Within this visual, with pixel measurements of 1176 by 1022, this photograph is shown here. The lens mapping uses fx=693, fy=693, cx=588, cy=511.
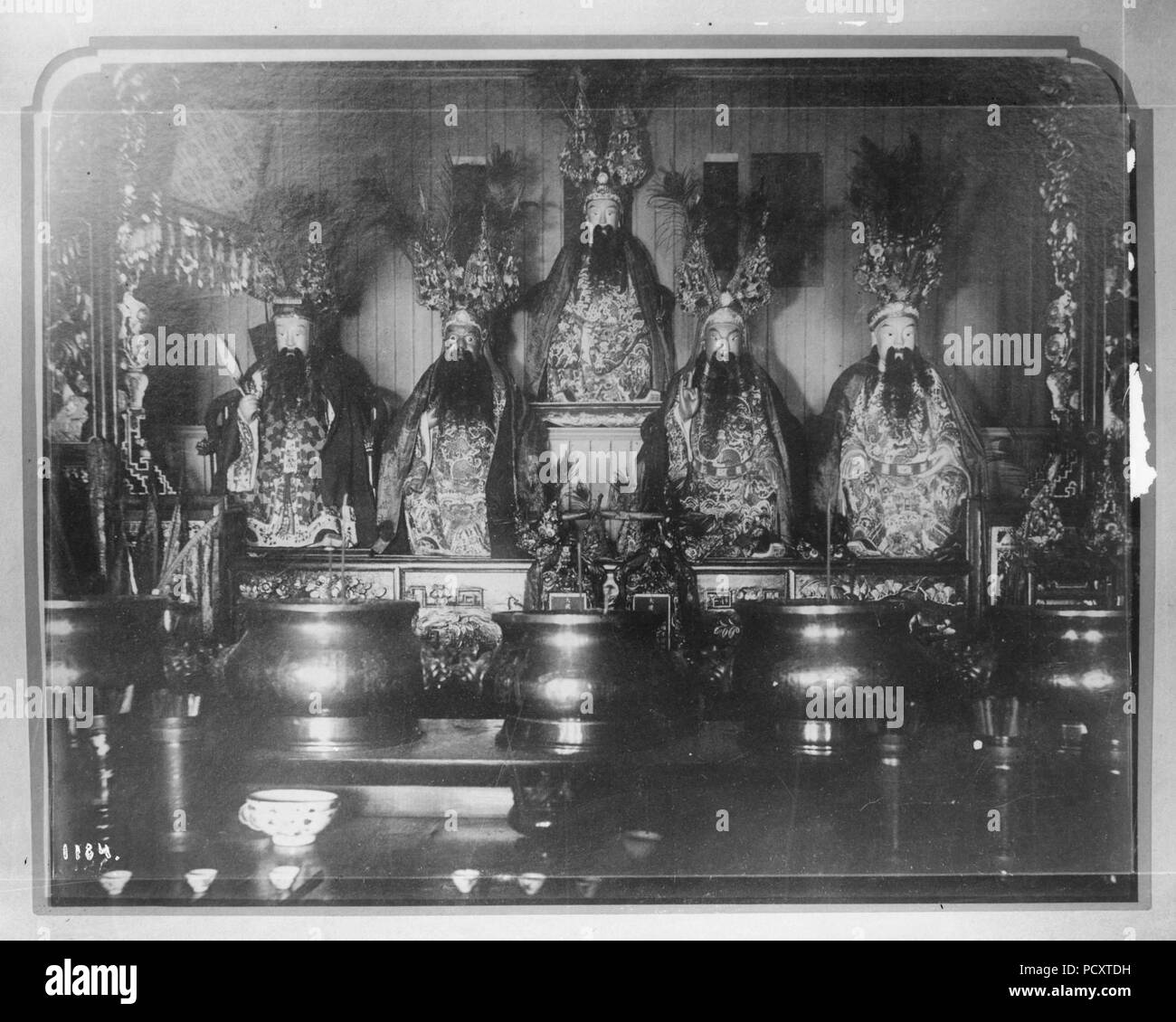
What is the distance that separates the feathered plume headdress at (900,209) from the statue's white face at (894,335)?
0.23ft

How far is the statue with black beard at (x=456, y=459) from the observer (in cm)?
153

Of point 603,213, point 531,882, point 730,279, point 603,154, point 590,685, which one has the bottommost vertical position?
point 531,882

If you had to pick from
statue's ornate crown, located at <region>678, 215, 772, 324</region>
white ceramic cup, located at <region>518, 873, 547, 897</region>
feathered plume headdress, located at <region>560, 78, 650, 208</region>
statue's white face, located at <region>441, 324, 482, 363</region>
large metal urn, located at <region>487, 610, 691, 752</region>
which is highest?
feathered plume headdress, located at <region>560, 78, 650, 208</region>

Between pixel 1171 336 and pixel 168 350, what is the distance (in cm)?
219

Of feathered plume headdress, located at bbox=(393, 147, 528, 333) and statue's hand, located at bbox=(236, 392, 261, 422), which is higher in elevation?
feathered plume headdress, located at bbox=(393, 147, 528, 333)

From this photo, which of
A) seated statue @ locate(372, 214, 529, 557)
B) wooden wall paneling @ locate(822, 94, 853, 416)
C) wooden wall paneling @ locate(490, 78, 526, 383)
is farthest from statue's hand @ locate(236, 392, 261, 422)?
wooden wall paneling @ locate(822, 94, 853, 416)

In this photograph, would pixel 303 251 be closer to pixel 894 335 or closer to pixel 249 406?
pixel 249 406

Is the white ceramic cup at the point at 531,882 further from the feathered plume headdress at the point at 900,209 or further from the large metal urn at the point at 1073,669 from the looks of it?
the feathered plume headdress at the point at 900,209

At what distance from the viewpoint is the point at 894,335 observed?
152 centimetres

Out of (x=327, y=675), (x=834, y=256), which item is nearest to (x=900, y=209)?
(x=834, y=256)

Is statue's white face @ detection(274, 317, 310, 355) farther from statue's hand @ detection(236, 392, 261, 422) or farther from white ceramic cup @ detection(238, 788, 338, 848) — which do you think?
white ceramic cup @ detection(238, 788, 338, 848)

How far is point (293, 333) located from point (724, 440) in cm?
97

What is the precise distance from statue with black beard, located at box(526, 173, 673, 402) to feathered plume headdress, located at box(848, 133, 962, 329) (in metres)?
0.47

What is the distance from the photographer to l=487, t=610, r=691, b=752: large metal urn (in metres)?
1.47
